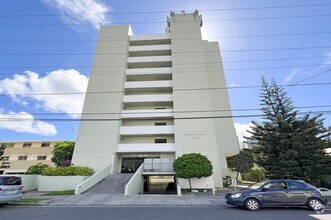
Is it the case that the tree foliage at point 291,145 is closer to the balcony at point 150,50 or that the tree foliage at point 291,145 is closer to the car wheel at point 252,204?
the car wheel at point 252,204

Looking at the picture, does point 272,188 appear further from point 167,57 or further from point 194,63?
point 167,57

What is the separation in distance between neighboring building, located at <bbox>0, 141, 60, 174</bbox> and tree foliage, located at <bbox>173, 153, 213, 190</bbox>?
27.2 m

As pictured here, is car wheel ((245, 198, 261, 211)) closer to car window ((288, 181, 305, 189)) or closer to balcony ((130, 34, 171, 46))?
car window ((288, 181, 305, 189))

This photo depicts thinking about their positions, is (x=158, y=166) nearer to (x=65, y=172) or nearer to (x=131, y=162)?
(x=131, y=162)

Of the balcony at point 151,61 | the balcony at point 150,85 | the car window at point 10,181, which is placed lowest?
the car window at point 10,181

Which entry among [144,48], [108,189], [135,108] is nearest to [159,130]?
[135,108]

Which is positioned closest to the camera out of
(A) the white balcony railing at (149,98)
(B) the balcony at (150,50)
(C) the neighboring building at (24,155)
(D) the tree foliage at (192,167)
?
(D) the tree foliage at (192,167)

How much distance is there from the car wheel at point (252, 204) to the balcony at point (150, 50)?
2510cm

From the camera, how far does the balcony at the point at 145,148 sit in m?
22.6

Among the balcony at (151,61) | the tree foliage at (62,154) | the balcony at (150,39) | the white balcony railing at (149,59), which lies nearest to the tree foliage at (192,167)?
the tree foliage at (62,154)

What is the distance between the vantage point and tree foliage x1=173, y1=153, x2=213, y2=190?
1644cm

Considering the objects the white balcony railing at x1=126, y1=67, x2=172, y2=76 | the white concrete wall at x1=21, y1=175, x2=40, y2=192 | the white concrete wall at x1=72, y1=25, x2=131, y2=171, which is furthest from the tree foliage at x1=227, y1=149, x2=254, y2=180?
the white concrete wall at x1=21, y1=175, x2=40, y2=192

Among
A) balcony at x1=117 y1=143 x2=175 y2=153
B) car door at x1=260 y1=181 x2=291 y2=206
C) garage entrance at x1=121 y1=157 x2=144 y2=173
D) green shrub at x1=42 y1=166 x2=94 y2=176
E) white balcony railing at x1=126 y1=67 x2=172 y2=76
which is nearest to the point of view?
car door at x1=260 y1=181 x2=291 y2=206

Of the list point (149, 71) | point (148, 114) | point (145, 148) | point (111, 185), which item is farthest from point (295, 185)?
point (149, 71)
